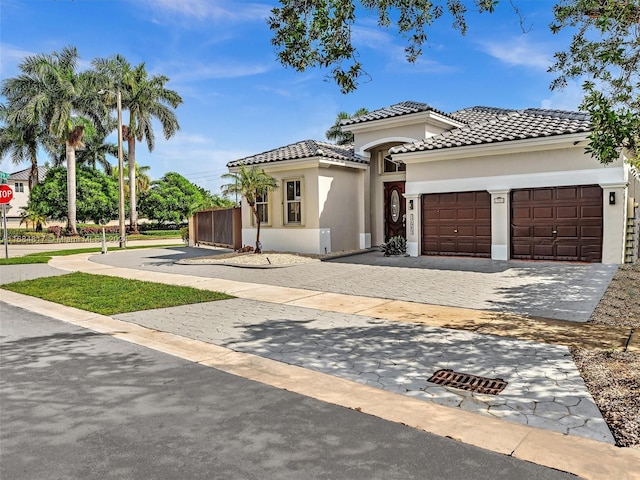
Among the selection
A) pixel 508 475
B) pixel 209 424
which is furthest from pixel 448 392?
pixel 209 424

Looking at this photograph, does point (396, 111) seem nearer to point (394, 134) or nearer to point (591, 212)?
point (394, 134)

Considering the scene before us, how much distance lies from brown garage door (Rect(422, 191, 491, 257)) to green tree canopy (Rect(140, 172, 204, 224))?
4045 centimetres

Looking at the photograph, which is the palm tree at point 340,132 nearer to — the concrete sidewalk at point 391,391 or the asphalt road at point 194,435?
the concrete sidewalk at point 391,391

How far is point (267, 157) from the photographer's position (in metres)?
20.2

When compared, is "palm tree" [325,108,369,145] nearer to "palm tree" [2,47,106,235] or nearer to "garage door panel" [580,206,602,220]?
"palm tree" [2,47,106,235]

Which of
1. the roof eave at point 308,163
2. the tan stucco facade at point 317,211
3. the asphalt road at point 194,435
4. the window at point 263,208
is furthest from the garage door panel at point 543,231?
the asphalt road at point 194,435

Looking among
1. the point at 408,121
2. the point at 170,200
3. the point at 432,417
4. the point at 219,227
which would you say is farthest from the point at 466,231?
the point at 170,200

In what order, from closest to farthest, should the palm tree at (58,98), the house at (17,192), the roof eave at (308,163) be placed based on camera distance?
1. the roof eave at (308,163)
2. the palm tree at (58,98)
3. the house at (17,192)

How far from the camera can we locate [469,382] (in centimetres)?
494

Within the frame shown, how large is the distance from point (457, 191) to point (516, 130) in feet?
9.05

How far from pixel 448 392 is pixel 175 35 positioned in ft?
41.4

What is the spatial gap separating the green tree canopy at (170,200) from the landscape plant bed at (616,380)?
4941 centimetres

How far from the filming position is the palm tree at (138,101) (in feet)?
126

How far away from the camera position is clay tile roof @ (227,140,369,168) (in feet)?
61.0
